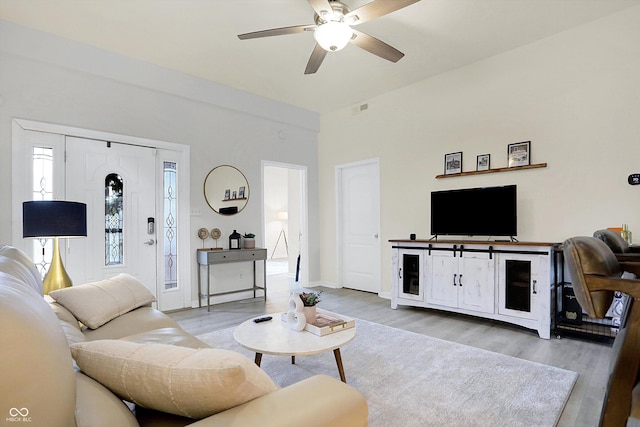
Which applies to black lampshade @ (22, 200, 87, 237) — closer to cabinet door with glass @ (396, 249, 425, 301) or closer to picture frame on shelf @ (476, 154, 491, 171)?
cabinet door with glass @ (396, 249, 425, 301)

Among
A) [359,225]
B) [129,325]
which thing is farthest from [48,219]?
[359,225]

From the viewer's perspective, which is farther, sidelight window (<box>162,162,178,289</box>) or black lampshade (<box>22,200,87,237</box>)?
sidelight window (<box>162,162,178,289</box>)

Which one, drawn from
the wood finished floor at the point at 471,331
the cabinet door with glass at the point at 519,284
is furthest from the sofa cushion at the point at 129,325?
the cabinet door with glass at the point at 519,284

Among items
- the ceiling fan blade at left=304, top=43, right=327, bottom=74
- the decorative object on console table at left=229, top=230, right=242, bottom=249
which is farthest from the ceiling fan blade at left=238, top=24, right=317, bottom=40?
the decorative object on console table at left=229, top=230, right=242, bottom=249

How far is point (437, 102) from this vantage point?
452cm

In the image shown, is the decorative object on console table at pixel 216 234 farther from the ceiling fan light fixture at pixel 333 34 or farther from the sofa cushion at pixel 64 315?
the ceiling fan light fixture at pixel 333 34

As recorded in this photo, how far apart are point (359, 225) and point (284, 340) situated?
12.1 feet

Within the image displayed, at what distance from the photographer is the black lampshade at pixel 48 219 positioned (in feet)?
8.00

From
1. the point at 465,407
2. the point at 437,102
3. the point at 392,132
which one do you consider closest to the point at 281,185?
the point at 392,132

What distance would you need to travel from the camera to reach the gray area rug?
1.92 metres

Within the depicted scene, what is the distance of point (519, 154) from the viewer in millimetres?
3799

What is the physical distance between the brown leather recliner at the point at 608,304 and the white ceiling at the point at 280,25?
2617mm

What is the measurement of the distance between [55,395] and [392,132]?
4.94 metres

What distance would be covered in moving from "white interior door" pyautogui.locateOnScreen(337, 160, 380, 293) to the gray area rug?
7.46 feet
